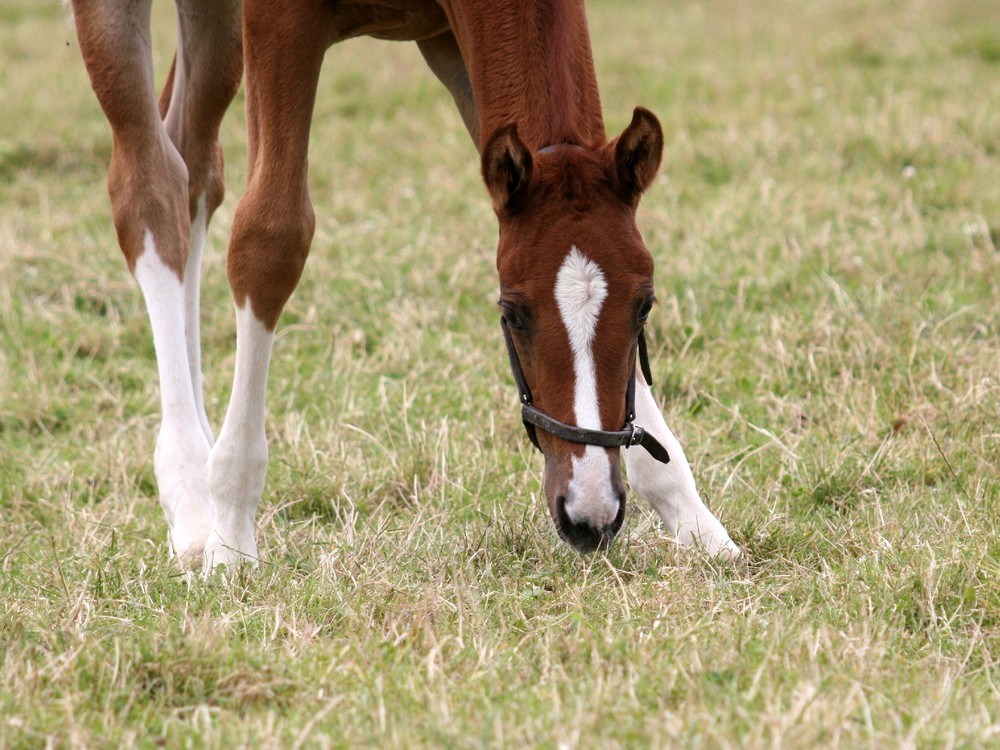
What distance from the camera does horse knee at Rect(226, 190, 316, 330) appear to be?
3.42 meters

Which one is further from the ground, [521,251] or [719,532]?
[521,251]

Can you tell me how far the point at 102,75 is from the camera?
4059 mm

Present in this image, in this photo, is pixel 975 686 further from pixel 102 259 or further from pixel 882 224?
pixel 102 259

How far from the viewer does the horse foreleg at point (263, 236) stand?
338 centimetres

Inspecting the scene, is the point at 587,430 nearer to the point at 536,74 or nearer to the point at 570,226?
the point at 570,226

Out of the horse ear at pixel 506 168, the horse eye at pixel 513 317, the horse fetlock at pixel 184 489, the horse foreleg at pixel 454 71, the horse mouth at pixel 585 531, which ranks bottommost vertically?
the horse fetlock at pixel 184 489

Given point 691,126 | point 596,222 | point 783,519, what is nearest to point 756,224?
point 691,126

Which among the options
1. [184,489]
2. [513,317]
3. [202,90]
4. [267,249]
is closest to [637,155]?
[513,317]

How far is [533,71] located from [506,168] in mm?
322

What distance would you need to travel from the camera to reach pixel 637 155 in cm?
294

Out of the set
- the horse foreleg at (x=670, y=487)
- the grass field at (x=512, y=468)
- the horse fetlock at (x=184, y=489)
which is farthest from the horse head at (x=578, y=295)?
the horse fetlock at (x=184, y=489)

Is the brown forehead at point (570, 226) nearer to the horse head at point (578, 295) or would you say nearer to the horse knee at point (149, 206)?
the horse head at point (578, 295)

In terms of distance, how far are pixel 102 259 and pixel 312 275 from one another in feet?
3.25

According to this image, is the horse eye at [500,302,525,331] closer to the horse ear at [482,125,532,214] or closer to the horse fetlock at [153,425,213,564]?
the horse ear at [482,125,532,214]
